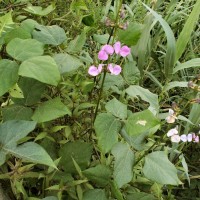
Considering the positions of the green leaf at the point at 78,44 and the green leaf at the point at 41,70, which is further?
the green leaf at the point at 78,44

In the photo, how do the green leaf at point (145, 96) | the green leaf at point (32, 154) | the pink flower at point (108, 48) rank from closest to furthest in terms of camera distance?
the green leaf at point (32, 154) < the pink flower at point (108, 48) < the green leaf at point (145, 96)

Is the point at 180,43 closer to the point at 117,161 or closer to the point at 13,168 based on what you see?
the point at 117,161

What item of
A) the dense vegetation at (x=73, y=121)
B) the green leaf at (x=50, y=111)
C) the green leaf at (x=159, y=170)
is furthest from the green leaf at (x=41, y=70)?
the green leaf at (x=159, y=170)

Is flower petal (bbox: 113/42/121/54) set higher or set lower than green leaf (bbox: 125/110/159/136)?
higher

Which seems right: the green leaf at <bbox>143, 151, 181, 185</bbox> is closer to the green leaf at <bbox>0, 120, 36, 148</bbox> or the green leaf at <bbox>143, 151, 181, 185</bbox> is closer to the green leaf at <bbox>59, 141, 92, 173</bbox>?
the green leaf at <bbox>59, 141, 92, 173</bbox>

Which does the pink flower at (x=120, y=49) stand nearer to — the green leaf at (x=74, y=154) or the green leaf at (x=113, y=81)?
the green leaf at (x=113, y=81)

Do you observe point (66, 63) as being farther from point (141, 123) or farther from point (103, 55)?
point (141, 123)

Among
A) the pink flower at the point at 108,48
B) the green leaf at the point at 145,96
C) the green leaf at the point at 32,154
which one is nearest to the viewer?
the green leaf at the point at 32,154

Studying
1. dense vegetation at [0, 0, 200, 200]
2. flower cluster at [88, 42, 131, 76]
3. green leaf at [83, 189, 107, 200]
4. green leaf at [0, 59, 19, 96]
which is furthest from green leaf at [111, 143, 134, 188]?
green leaf at [0, 59, 19, 96]
